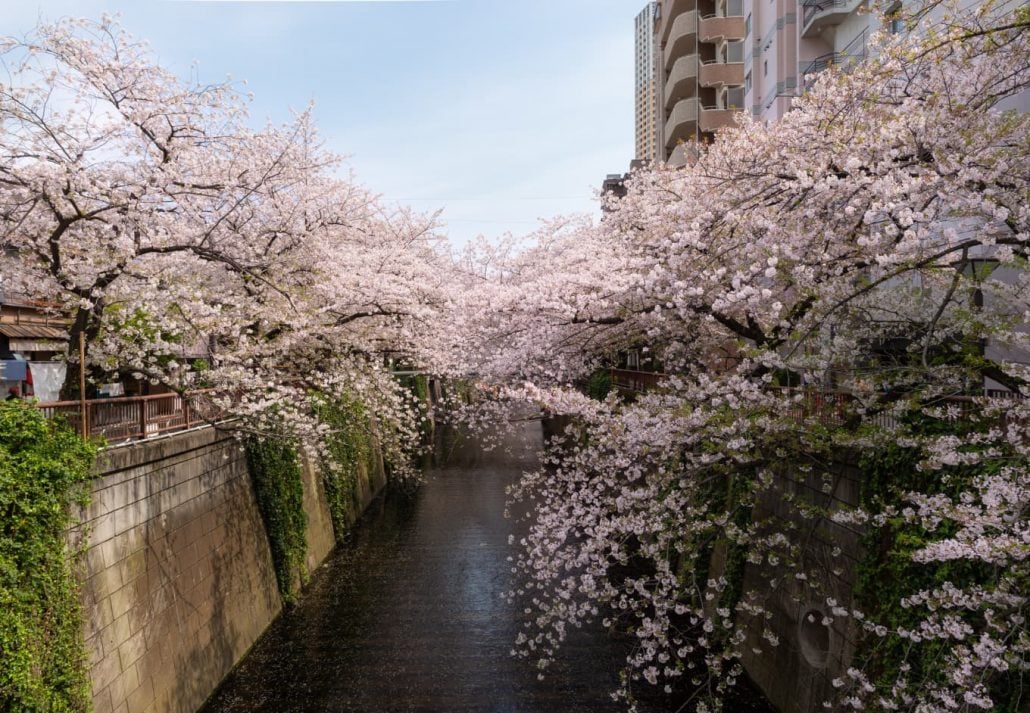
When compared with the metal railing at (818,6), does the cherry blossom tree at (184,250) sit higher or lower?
lower

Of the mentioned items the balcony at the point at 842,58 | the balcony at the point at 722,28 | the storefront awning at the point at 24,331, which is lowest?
the storefront awning at the point at 24,331

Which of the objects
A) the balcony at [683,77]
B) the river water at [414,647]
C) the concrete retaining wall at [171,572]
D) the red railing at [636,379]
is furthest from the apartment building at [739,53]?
the concrete retaining wall at [171,572]

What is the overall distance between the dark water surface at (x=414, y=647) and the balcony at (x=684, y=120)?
20.7 m

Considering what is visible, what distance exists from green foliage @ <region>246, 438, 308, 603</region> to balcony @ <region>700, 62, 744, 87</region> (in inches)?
937

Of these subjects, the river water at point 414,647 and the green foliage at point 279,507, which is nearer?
the river water at point 414,647

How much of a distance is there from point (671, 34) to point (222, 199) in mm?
27221

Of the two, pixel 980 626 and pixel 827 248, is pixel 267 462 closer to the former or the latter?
pixel 827 248

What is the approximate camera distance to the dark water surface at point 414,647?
11.2 metres

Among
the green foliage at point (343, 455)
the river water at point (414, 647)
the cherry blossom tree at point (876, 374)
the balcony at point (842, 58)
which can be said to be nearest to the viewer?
the cherry blossom tree at point (876, 374)

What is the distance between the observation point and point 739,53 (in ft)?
99.7

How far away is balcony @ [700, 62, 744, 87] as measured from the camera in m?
30.0

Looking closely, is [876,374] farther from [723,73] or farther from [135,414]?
[723,73]

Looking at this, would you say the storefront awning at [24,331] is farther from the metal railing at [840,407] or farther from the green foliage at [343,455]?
the metal railing at [840,407]

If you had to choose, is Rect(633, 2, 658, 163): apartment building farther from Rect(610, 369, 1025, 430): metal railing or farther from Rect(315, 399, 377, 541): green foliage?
Rect(610, 369, 1025, 430): metal railing
